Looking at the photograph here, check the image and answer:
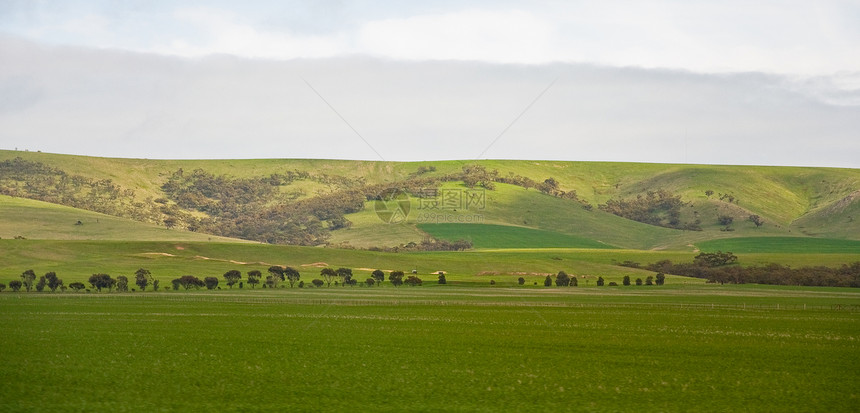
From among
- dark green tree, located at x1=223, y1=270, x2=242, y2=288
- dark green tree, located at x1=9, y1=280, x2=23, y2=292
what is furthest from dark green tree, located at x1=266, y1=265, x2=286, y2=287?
dark green tree, located at x1=9, y1=280, x2=23, y2=292

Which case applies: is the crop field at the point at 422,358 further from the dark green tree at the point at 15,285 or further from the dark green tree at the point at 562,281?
the dark green tree at the point at 562,281

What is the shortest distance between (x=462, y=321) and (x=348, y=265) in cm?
8804

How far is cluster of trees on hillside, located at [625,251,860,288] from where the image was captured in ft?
448

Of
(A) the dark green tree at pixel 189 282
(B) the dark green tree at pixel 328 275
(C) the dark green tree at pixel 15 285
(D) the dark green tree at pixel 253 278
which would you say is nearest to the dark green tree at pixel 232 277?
(D) the dark green tree at pixel 253 278

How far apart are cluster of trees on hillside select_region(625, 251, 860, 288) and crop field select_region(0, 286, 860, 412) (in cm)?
5760

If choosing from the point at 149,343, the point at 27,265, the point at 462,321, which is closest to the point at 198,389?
the point at 149,343

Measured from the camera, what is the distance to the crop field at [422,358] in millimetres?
32125

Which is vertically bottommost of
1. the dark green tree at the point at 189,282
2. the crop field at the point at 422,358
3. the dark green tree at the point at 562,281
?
the crop field at the point at 422,358

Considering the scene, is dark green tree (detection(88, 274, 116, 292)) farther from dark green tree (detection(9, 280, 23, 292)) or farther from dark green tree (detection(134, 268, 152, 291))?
dark green tree (detection(9, 280, 23, 292))

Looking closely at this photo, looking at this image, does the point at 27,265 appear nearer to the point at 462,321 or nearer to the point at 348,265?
the point at 348,265

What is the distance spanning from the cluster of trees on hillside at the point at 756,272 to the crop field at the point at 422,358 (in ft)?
189

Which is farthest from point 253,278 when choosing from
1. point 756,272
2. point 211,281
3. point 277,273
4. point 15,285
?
point 756,272

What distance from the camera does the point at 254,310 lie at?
76.9 meters

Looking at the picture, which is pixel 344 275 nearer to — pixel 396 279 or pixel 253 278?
pixel 396 279
